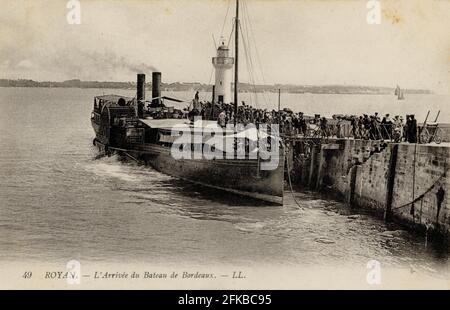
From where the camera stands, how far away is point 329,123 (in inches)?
1241

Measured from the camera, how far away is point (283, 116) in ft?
108

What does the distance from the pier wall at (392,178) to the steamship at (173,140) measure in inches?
139

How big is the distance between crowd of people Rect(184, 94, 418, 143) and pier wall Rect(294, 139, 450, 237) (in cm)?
95

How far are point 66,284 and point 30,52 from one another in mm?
11231

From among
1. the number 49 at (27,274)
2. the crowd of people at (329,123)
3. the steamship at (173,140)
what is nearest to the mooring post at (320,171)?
the crowd of people at (329,123)

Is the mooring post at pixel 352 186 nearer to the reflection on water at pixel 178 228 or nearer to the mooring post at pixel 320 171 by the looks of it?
the reflection on water at pixel 178 228

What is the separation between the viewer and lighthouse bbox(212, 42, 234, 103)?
4647cm

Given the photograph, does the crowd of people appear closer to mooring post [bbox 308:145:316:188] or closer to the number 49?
mooring post [bbox 308:145:316:188]

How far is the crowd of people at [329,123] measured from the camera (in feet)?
81.4

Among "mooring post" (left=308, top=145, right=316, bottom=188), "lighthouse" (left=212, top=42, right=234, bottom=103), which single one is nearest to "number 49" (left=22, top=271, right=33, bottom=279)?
"mooring post" (left=308, top=145, right=316, bottom=188)

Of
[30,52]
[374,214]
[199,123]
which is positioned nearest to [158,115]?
[199,123]

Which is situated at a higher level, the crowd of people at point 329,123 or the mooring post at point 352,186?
the crowd of people at point 329,123

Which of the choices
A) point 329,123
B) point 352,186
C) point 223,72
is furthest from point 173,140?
point 223,72
